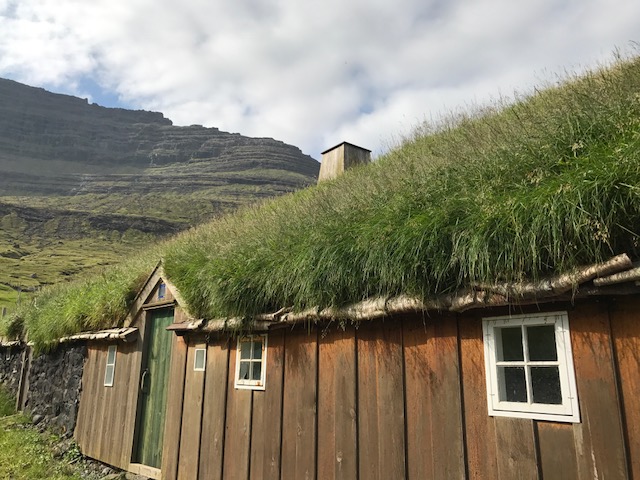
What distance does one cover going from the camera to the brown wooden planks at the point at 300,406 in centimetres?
475

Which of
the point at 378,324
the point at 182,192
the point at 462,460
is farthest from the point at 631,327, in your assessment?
the point at 182,192

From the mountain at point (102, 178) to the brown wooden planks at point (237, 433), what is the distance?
26.2 meters

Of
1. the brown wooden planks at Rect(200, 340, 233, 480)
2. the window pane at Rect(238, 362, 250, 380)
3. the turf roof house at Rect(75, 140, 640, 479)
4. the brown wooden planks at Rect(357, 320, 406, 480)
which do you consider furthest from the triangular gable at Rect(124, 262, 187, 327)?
the brown wooden planks at Rect(357, 320, 406, 480)

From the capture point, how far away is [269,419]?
208 inches

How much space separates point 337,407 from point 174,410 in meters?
3.28

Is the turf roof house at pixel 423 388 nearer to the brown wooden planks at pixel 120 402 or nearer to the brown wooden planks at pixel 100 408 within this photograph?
the brown wooden planks at pixel 120 402

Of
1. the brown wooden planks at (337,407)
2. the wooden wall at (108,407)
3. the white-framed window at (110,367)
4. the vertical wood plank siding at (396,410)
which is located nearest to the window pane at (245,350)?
the vertical wood plank siding at (396,410)

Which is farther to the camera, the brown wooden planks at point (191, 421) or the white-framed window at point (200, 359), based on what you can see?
the white-framed window at point (200, 359)

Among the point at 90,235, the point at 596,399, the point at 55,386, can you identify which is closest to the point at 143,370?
the point at 55,386

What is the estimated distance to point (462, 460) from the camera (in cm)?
349

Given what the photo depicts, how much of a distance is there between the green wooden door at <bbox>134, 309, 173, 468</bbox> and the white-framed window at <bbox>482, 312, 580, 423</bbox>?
18.5ft

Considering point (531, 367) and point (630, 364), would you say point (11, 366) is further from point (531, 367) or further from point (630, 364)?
point (630, 364)

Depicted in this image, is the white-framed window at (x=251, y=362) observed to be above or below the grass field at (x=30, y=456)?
above

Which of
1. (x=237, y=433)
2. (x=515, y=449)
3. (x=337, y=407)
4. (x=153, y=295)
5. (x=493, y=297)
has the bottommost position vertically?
(x=237, y=433)
